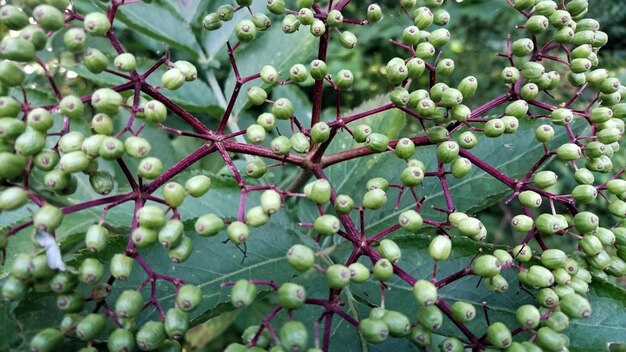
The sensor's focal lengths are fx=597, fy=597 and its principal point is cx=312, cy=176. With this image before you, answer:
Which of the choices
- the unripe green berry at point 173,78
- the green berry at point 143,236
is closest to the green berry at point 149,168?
the green berry at point 143,236

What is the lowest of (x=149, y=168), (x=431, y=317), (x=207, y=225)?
(x=431, y=317)

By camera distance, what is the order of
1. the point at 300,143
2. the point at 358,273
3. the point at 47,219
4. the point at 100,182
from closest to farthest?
the point at 47,219 < the point at 358,273 < the point at 100,182 < the point at 300,143

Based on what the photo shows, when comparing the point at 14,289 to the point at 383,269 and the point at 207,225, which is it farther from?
the point at 383,269

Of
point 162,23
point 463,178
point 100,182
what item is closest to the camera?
point 100,182

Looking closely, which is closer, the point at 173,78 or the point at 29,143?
the point at 29,143

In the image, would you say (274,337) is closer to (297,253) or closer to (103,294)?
(297,253)

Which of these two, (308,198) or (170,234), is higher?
(170,234)

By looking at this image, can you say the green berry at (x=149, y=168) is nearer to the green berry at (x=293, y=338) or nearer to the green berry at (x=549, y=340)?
the green berry at (x=293, y=338)

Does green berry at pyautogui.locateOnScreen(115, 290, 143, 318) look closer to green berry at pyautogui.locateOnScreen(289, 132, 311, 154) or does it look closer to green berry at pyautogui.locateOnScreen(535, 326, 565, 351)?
green berry at pyautogui.locateOnScreen(289, 132, 311, 154)

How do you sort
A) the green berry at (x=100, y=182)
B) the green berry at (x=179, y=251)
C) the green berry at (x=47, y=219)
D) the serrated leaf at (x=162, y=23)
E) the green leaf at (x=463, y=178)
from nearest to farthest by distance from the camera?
1. the green berry at (x=47, y=219)
2. the green berry at (x=179, y=251)
3. the green berry at (x=100, y=182)
4. the green leaf at (x=463, y=178)
5. the serrated leaf at (x=162, y=23)

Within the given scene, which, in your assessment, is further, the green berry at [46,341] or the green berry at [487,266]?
the green berry at [487,266]

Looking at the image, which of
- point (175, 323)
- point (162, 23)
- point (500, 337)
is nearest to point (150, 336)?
point (175, 323)
